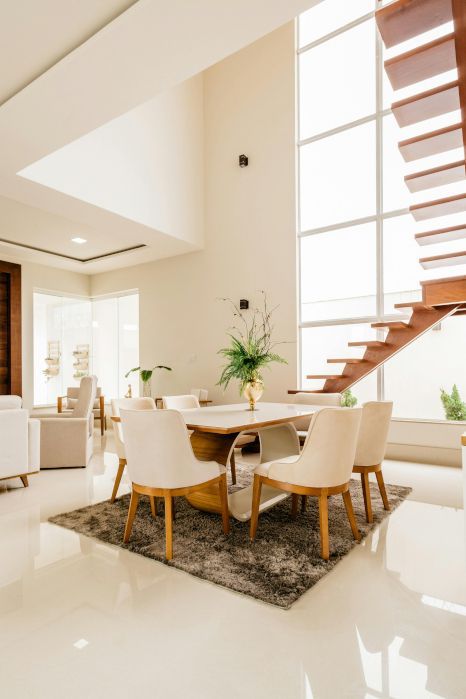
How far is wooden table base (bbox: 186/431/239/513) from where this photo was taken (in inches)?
118

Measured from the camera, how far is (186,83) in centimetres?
638

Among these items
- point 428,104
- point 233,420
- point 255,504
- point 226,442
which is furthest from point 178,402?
point 428,104

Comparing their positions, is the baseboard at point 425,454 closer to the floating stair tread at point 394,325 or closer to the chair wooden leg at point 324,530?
the floating stair tread at point 394,325

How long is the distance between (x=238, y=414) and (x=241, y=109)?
507 centimetres

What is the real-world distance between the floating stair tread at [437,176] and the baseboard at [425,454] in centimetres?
280

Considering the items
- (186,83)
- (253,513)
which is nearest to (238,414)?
(253,513)

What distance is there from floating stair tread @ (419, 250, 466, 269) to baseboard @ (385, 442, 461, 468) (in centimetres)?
202

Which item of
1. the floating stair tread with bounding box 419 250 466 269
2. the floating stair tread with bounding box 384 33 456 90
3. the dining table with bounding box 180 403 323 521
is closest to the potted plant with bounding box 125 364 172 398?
the dining table with bounding box 180 403 323 521

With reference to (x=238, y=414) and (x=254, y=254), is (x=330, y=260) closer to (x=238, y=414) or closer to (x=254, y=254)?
(x=254, y=254)

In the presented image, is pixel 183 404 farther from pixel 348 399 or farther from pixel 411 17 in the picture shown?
pixel 411 17

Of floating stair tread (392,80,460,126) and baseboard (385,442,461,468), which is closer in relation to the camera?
floating stair tread (392,80,460,126)

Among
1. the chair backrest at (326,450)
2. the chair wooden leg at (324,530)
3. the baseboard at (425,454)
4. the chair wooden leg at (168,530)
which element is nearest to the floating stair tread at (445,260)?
the baseboard at (425,454)

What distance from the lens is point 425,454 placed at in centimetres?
482

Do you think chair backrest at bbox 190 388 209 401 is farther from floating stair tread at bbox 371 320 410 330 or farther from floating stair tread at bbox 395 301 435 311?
floating stair tread at bbox 395 301 435 311
